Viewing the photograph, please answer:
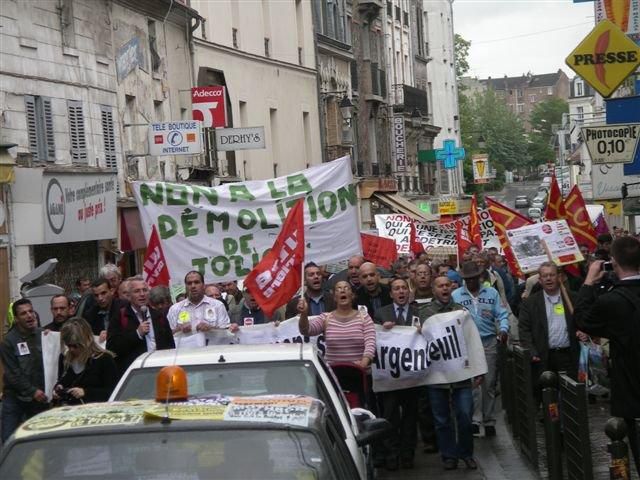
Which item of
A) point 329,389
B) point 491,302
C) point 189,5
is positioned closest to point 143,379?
point 329,389

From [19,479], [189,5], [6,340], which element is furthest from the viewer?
[189,5]

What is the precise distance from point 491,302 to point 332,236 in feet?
8.24

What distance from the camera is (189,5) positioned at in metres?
35.5

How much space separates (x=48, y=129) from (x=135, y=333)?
13286 mm

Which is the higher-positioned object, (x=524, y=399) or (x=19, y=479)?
(x=19, y=479)

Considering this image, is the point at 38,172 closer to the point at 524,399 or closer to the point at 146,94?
the point at 146,94

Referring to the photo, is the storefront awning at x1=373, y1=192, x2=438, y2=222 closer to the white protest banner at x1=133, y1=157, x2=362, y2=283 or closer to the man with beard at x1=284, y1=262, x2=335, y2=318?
the white protest banner at x1=133, y1=157, x2=362, y2=283

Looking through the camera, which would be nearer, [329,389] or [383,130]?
[329,389]

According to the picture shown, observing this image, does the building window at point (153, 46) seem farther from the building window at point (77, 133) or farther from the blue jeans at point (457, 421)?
the blue jeans at point (457, 421)

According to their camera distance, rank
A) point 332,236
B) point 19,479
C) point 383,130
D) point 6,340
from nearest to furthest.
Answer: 1. point 19,479
2. point 6,340
3. point 332,236
4. point 383,130

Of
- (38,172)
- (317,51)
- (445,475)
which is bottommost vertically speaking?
(445,475)

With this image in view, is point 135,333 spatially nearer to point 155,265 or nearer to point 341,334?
point 341,334

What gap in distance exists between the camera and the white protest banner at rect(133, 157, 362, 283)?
15828 millimetres

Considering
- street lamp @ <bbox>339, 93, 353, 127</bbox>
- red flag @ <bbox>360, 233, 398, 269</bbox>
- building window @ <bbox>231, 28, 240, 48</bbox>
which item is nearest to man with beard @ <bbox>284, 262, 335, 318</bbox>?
red flag @ <bbox>360, 233, 398, 269</bbox>
